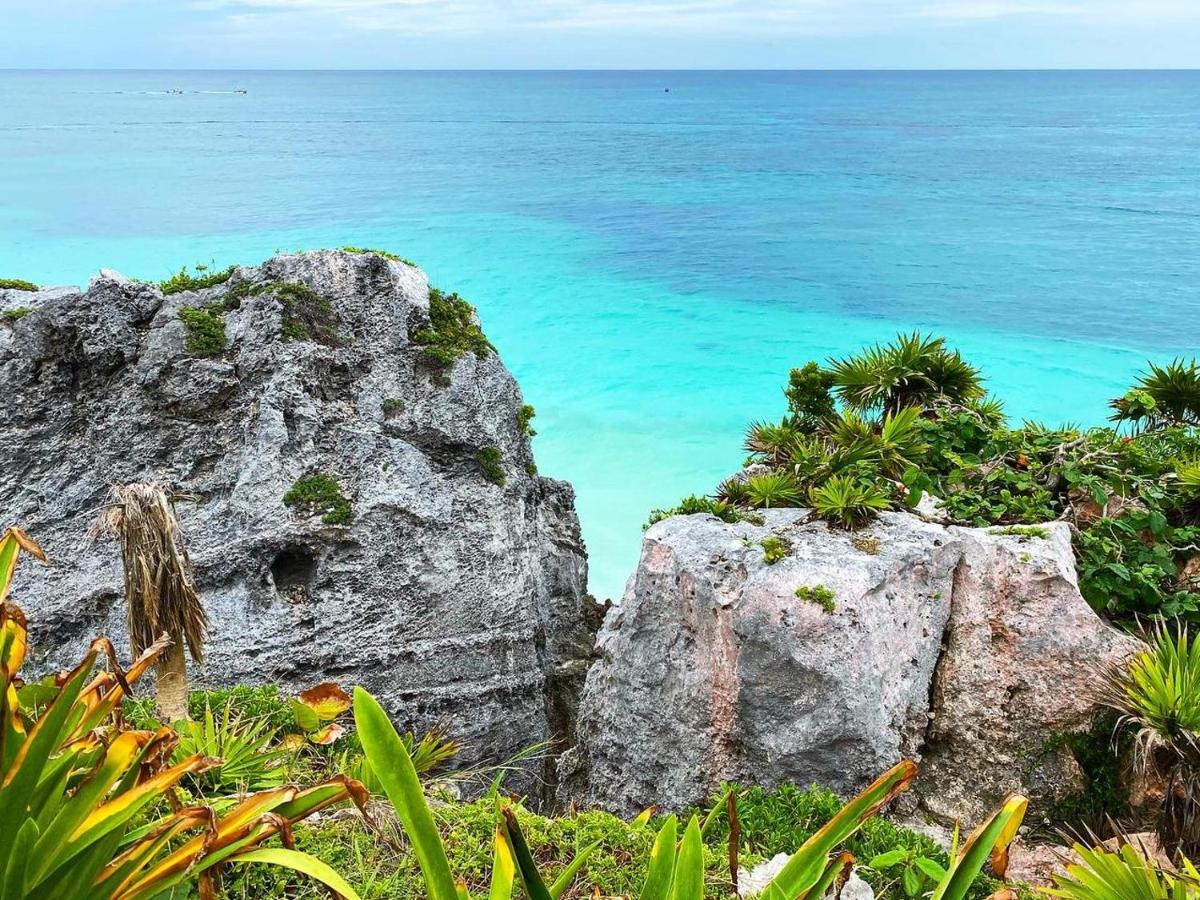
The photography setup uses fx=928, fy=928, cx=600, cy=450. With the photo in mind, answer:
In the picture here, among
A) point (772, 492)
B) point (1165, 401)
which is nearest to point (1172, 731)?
point (772, 492)

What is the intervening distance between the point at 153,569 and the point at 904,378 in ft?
24.3

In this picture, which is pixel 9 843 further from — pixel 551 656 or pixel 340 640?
pixel 551 656

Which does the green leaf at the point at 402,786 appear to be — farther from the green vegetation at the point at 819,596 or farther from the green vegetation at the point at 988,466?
the green vegetation at the point at 988,466

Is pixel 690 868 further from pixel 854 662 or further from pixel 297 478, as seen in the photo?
pixel 297 478

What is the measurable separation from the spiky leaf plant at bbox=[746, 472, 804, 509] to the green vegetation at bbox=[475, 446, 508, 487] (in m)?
2.61

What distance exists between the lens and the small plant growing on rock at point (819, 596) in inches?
266

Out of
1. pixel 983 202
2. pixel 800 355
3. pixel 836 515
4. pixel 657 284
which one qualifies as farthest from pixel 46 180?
pixel 836 515

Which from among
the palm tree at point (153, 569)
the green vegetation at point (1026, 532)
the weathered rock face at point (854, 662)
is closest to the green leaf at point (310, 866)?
the palm tree at point (153, 569)

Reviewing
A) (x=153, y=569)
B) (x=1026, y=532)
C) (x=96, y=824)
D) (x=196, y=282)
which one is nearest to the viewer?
(x=96, y=824)

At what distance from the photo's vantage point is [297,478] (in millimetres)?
8656

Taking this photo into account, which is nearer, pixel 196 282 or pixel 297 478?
pixel 297 478

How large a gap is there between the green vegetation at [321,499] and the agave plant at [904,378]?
5.06 metres

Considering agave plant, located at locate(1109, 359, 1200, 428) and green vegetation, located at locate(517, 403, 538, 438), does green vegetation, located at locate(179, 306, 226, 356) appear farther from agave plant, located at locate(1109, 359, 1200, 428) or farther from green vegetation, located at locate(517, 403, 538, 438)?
agave plant, located at locate(1109, 359, 1200, 428)

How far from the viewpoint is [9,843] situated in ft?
9.23
